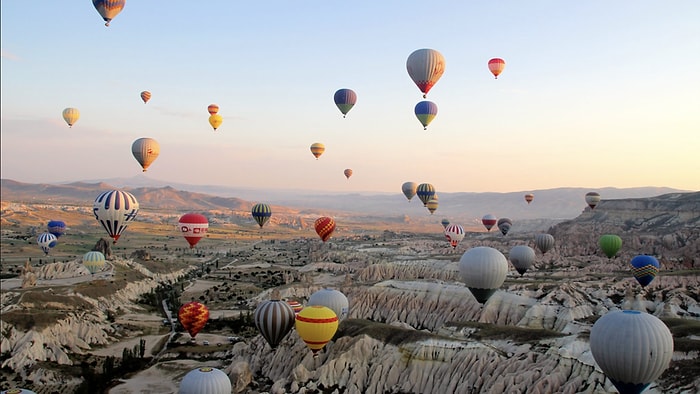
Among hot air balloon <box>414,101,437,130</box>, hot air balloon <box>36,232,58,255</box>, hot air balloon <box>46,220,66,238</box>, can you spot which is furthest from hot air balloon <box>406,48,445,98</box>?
hot air balloon <box>46,220,66,238</box>

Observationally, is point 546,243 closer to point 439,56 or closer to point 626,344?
point 439,56

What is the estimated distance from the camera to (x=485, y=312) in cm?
6906

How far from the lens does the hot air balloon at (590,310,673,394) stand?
31750mm

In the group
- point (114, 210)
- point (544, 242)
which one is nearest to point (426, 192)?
point (544, 242)

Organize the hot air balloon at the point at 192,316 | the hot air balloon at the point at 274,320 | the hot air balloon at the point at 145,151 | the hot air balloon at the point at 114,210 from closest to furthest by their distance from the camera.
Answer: the hot air balloon at the point at 274,320 → the hot air balloon at the point at 114,210 → the hot air balloon at the point at 192,316 → the hot air balloon at the point at 145,151

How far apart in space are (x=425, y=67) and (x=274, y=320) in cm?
2992

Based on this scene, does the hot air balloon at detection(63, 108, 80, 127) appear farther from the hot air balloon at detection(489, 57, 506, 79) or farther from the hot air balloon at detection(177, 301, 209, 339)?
the hot air balloon at detection(489, 57, 506, 79)

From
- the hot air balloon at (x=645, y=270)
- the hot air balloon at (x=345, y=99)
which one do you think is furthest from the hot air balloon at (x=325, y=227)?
the hot air balloon at (x=645, y=270)

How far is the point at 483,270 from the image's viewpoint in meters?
49.9

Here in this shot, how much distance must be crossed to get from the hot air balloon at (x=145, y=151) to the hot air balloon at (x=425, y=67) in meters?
30.4

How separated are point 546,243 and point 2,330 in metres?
80.0

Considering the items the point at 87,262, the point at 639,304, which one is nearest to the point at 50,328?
the point at 87,262

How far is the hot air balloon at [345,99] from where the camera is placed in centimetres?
7962

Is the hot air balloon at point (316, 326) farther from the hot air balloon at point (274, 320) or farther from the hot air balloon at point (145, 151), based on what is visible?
the hot air balloon at point (145, 151)
